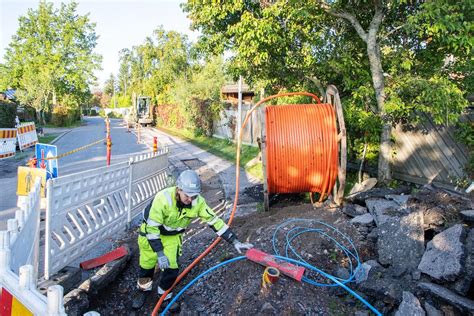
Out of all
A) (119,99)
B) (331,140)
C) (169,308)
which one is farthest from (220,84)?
(119,99)

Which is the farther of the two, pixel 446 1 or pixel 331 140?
pixel 331 140

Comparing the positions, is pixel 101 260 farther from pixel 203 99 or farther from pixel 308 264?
pixel 203 99

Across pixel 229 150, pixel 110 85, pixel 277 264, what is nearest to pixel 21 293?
pixel 277 264

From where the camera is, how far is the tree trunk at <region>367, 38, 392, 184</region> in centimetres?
639

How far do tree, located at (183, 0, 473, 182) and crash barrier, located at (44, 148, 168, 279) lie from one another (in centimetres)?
337

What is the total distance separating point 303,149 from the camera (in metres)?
6.32

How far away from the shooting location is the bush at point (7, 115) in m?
17.2

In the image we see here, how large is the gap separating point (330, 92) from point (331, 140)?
46.0 inches

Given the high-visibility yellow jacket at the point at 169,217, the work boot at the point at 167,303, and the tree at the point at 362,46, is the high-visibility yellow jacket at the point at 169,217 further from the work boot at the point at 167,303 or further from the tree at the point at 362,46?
the tree at the point at 362,46

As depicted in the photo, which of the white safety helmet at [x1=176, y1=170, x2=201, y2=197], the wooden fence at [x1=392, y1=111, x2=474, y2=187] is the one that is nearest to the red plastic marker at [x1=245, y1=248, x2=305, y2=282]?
the white safety helmet at [x1=176, y1=170, x2=201, y2=197]

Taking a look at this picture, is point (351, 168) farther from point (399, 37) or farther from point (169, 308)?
point (169, 308)

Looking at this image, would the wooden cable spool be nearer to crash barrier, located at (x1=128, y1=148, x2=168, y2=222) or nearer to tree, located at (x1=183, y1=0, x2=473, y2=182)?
tree, located at (x1=183, y1=0, x2=473, y2=182)

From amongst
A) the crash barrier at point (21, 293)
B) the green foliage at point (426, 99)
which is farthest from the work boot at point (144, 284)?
the green foliage at point (426, 99)

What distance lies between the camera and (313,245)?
455cm
